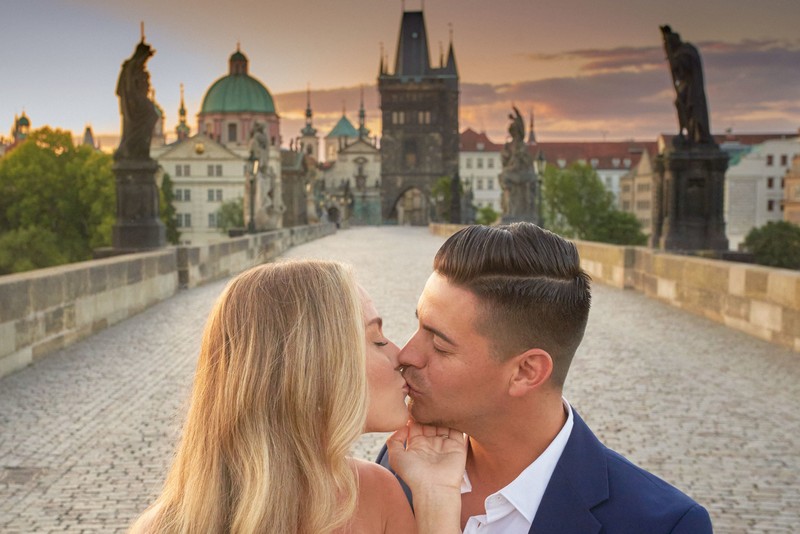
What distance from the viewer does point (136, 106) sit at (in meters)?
16.1

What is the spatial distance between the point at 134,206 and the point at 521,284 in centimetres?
1513

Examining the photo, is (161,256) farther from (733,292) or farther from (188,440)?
(188,440)

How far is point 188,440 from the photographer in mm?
1856

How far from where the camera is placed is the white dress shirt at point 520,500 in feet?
6.59

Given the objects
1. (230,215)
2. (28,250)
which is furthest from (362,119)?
(28,250)

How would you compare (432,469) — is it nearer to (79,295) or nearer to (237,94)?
(79,295)

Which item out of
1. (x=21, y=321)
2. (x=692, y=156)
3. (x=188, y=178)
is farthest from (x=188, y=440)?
(x=188, y=178)

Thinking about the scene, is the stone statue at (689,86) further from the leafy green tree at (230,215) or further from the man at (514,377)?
the leafy green tree at (230,215)

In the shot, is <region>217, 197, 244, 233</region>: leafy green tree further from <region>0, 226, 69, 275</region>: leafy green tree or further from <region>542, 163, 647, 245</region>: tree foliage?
<region>0, 226, 69, 275</region>: leafy green tree

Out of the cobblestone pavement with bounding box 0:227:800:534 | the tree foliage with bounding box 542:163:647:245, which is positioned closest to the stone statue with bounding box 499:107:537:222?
the cobblestone pavement with bounding box 0:227:800:534

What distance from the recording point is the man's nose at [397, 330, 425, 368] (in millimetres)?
2080

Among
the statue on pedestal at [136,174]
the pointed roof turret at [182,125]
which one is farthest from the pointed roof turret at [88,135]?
the statue on pedestal at [136,174]

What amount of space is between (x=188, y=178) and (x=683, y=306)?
91523 mm

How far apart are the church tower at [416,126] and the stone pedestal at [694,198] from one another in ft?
326
